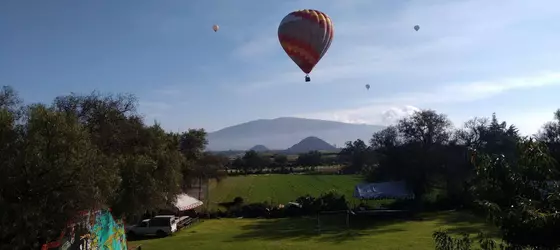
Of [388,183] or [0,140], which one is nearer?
[0,140]

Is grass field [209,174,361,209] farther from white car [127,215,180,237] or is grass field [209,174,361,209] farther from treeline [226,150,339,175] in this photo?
treeline [226,150,339,175]

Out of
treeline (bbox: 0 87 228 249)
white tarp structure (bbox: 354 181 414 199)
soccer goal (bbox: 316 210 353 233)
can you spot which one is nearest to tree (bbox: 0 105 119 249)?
treeline (bbox: 0 87 228 249)

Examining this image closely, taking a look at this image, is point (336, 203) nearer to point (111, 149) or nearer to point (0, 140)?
point (111, 149)

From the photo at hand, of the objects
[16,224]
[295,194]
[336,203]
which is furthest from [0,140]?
[295,194]

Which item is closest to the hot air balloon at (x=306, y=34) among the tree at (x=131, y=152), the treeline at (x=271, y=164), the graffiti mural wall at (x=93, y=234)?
the tree at (x=131, y=152)

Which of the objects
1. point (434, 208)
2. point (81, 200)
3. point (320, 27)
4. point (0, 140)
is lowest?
point (434, 208)

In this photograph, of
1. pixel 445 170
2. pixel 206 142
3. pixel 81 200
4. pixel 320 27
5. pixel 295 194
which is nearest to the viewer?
pixel 81 200
